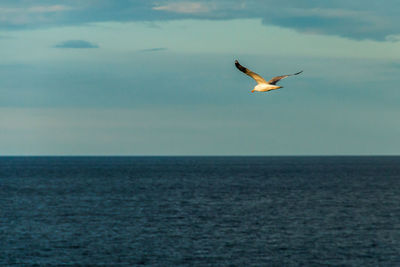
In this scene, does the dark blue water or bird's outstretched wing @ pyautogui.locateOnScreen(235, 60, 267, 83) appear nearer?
bird's outstretched wing @ pyautogui.locateOnScreen(235, 60, 267, 83)

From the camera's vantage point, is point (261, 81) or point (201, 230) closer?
point (261, 81)

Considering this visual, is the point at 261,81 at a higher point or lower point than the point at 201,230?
higher

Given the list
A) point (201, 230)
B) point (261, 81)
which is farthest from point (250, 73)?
point (201, 230)

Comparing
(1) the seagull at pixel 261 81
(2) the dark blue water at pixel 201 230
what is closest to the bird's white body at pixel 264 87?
(1) the seagull at pixel 261 81

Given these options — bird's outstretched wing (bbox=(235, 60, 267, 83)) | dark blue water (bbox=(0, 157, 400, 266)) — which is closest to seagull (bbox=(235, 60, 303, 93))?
bird's outstretched wing (bbox=(235, 60, 267, 83))

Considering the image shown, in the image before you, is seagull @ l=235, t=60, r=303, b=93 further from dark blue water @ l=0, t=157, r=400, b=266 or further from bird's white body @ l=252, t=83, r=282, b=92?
dark blue water @ l=0, t=157, r=400, b=266

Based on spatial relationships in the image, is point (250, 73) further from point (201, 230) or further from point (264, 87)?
point (201, 230)

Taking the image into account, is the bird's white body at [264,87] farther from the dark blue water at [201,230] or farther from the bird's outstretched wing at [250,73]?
the dark blue water at [201,230]

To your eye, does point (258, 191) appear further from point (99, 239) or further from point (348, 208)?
point (99, 239)

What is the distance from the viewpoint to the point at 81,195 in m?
156

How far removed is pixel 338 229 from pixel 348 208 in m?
31.6

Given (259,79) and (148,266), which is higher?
(259,79)

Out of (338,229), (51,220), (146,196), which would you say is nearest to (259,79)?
(338,229)

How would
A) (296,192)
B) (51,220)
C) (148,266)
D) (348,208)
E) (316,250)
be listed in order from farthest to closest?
(296,192), (348,208), (51,220), (316,250), (148,266)
